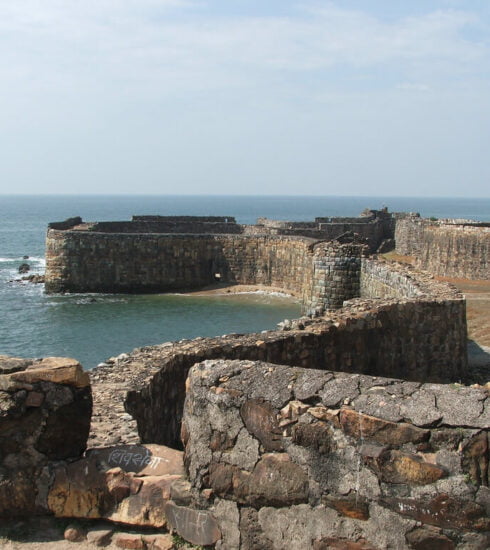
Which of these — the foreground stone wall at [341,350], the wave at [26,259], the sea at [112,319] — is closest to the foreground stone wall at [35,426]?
the foreground stone wall at [341,350]

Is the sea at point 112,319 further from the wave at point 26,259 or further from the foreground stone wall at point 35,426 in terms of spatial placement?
the foreground stone wall at point 35,426

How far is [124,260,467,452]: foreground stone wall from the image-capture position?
8906 mm

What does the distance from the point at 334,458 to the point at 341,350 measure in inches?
249

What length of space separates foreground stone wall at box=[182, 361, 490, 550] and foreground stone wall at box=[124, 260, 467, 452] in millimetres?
2822

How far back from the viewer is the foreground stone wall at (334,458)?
4.12 metres

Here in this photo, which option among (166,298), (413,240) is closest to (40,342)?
(166,298)

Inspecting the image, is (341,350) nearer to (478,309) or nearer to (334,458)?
(334,458)

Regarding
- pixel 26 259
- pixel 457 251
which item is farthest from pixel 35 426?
pixel 26 259

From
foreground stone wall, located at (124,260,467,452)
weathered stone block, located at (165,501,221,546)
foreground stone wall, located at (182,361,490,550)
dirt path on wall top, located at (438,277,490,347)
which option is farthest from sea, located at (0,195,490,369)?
foreground stone wall, located at (182,361,490,550)

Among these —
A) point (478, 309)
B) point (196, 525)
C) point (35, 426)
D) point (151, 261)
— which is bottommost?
point (478, 309)

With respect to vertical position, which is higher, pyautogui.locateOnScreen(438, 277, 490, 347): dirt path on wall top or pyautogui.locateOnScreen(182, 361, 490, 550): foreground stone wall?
pyautogui.locateOnScreen(182, 361, 490, 550): foreground stone wall

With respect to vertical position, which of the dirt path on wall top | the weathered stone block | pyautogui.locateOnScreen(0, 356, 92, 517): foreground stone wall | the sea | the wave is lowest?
the sea

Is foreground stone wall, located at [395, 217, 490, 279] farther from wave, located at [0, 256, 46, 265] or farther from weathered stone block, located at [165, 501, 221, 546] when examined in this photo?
wave, located at [0, 256, 46, 265]

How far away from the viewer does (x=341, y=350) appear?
10812 millimetres
